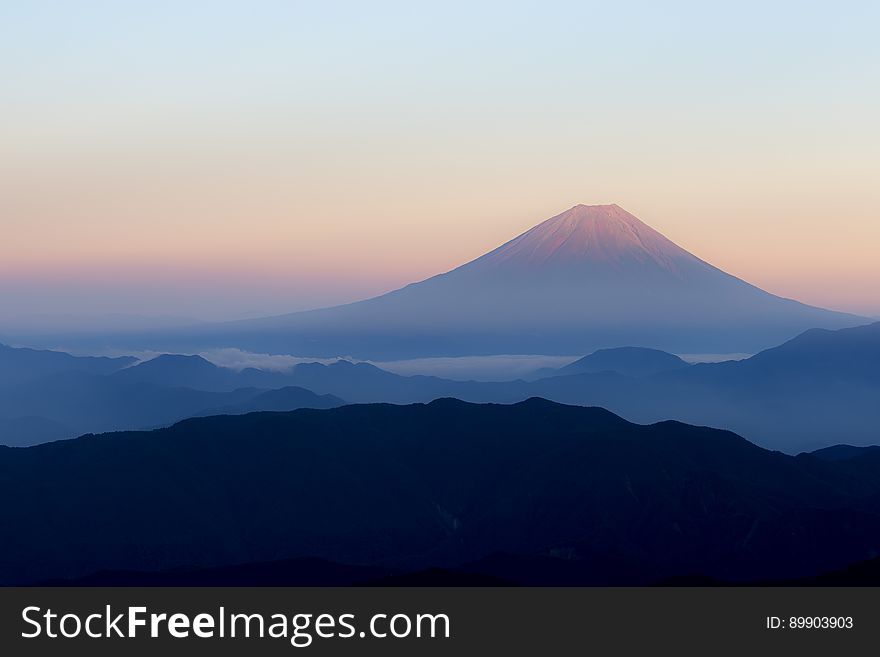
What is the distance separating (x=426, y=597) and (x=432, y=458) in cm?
11350

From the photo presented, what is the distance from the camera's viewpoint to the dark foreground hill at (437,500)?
132 meters

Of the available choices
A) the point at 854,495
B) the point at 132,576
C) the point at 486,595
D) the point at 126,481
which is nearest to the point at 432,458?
the point at 126,481

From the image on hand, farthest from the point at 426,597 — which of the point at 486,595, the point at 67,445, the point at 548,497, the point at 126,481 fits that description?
the point at 67,445

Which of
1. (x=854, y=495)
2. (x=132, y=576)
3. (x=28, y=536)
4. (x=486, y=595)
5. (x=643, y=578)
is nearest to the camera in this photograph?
(x=486, y=595)

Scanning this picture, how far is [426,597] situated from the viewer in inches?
2298

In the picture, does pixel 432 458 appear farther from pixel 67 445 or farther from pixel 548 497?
pixel 67 445

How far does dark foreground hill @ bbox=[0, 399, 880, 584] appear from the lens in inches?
5207

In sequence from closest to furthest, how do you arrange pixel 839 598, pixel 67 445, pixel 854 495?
pixel 839 598
pixel 854 495
pixel 67 445

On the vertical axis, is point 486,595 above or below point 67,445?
below

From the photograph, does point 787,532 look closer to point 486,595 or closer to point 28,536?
point 486,595

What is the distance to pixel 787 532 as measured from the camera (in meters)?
132

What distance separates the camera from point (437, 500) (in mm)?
160750

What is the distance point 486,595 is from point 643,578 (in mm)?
45459

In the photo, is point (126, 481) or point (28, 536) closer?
point (28, 536)
